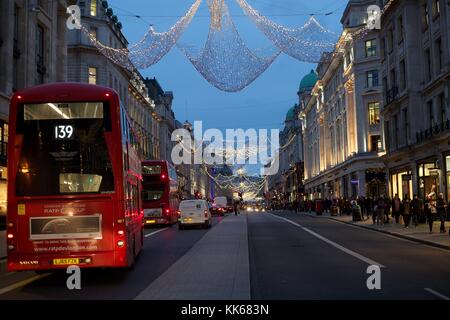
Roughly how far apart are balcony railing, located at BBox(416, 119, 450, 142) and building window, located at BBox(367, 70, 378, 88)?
72.9 feet

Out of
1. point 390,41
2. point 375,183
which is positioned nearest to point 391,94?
point 390,41

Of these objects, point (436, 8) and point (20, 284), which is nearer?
→ point (20, 284)

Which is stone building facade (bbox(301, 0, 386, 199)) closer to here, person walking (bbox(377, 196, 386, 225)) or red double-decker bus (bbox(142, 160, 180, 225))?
person walking (bbox(377, 196, 386, 225))

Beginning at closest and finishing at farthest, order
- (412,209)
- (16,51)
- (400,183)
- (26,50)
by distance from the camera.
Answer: (412,209) → (16,51) → (26,50) → (400,183)

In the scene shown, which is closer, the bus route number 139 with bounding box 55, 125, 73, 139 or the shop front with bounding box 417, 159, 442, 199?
the bus route number 139 with bounding box 55, 125, 73, 139

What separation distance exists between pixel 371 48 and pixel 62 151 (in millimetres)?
54187

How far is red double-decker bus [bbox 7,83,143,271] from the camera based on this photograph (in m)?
12.0

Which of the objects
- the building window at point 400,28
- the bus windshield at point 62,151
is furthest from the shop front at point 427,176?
the bus windshield at point 62,151

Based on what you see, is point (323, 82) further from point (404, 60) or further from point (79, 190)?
point (79, 190)

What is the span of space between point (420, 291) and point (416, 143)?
1204 inches

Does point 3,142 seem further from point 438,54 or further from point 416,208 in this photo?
point 438,54

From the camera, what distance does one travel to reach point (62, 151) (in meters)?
12.2

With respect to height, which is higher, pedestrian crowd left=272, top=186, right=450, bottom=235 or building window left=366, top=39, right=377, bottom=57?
building window left=366, top=39, right=377, bottom=57

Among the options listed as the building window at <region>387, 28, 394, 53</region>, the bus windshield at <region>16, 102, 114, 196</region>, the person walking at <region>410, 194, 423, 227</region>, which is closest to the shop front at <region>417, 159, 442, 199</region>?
the person walking at <region>410, 194, 423, 227</region>
